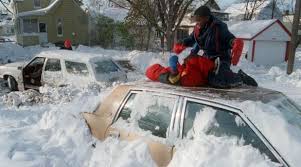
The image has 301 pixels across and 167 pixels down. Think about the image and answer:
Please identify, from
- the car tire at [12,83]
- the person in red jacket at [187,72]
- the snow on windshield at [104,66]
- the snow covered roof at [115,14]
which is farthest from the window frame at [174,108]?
the snow covered roof at [115,14]

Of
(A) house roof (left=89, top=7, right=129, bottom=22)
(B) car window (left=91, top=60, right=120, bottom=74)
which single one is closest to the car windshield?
(B) car window (left=91, top=60, right=120, bottom=74)

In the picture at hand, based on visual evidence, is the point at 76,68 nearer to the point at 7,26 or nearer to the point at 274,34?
the point at 274,34

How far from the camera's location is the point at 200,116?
3.11 metres

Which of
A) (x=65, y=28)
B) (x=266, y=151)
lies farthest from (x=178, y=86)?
(x=65, y=28)

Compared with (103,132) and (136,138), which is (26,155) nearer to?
(103,132)

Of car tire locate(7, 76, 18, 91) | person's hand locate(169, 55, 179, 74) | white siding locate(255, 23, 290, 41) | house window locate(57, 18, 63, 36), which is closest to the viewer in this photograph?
person's hand locate(169, 55, 179, 74)

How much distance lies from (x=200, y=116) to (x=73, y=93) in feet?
18.8

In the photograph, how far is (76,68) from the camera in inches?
350

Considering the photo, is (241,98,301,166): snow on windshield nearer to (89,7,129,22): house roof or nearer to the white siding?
the white siding

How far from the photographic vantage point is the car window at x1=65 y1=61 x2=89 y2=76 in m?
8.78

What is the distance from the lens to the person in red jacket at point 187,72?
12.2ft

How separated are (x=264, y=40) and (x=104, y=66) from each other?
1709cm

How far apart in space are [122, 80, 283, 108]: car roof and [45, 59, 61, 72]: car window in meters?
5.83

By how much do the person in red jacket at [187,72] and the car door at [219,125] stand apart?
0.54 meters
